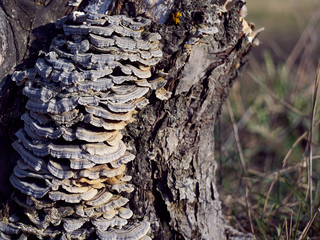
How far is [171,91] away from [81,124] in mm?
556

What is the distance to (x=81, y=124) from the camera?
188cm

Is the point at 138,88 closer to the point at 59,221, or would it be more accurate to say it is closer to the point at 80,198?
the point at 80,198

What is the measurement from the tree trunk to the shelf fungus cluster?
121 millimetres

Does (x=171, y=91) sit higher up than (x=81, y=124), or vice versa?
(x=171, y=91)

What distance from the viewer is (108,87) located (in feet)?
5.98

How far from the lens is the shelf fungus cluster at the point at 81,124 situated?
183cm

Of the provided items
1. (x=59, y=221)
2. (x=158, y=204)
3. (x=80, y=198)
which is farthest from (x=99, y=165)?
(x=158, y=204)

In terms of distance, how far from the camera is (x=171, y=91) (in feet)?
6.86

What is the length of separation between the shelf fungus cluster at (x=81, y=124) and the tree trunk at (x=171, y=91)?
0.40ft

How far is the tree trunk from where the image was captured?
202cm

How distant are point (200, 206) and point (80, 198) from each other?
84cm

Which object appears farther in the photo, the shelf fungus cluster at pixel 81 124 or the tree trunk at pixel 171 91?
the tree trunk at pixel 171 91

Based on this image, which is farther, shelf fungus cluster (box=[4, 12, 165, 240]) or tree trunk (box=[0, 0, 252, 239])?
tree trunk (box=[0, 0, 252, 239])

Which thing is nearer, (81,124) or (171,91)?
(81,124)
